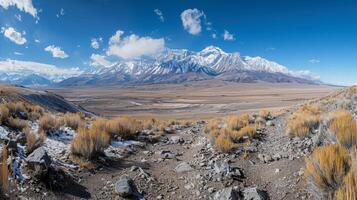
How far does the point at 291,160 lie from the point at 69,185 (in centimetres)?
563

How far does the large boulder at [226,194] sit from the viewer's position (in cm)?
569

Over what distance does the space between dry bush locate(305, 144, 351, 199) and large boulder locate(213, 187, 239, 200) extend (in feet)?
5.16

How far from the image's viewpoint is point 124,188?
600 centimetres

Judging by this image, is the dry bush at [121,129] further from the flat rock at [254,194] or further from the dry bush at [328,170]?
the dry bush at [328,170]

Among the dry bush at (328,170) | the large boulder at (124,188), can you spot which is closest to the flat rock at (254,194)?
the dry bush at (328,170)

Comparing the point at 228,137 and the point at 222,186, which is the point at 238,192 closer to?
the point at 222,186

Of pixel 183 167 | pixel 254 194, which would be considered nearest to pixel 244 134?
pixel 183 167

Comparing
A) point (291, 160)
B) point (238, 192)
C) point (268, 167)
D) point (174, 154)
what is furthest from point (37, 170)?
point (291, 160)

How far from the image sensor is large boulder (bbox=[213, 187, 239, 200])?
569 centimetres

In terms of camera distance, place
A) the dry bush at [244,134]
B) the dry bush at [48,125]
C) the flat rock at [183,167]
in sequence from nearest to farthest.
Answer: the flat rock at [183,167] < the dry bush at [48,125] < the dry bush at [244,134]

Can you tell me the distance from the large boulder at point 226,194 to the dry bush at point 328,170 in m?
1.57

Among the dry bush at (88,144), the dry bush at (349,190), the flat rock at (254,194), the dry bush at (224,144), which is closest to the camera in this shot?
the dry bush at (349,190)

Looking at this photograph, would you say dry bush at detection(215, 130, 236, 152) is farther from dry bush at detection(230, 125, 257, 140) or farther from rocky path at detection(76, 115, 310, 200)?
dry bush at detection(230, 125, 257, 140)

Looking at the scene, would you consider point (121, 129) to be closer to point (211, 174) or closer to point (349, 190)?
point (211, 174)
